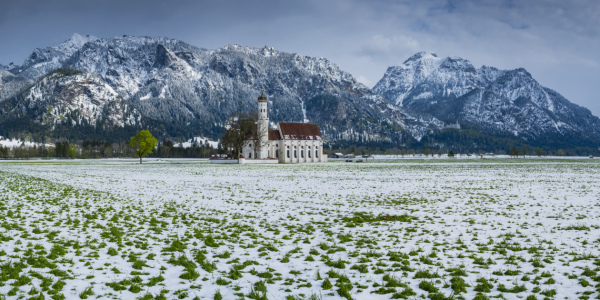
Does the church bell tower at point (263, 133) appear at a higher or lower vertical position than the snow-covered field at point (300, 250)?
higher

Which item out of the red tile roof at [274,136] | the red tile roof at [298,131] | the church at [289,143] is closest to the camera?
the church at [289,143]

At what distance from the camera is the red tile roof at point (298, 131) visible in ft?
480

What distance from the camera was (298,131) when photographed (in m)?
150

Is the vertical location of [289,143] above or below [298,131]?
below

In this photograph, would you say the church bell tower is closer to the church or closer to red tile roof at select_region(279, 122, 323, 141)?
the church

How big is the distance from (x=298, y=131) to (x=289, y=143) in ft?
24.5

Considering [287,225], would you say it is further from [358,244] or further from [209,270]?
[209,270]

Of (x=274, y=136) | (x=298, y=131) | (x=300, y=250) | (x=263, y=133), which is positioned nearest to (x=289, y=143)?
(x=274, y=136)

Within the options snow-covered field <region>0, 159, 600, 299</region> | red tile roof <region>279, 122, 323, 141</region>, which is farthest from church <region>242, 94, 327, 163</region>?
snow-covered field <region>0, 159, 600, 299</region>

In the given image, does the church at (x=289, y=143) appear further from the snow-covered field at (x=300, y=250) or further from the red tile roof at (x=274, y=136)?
the snow-covered field at (x=300, y=250)

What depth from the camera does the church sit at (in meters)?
138

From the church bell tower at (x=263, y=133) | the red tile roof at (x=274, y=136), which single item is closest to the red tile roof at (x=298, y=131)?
the red tile roof at (x=274, y=136)

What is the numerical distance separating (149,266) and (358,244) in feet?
23.2

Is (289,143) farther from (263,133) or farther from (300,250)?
(300,250)
